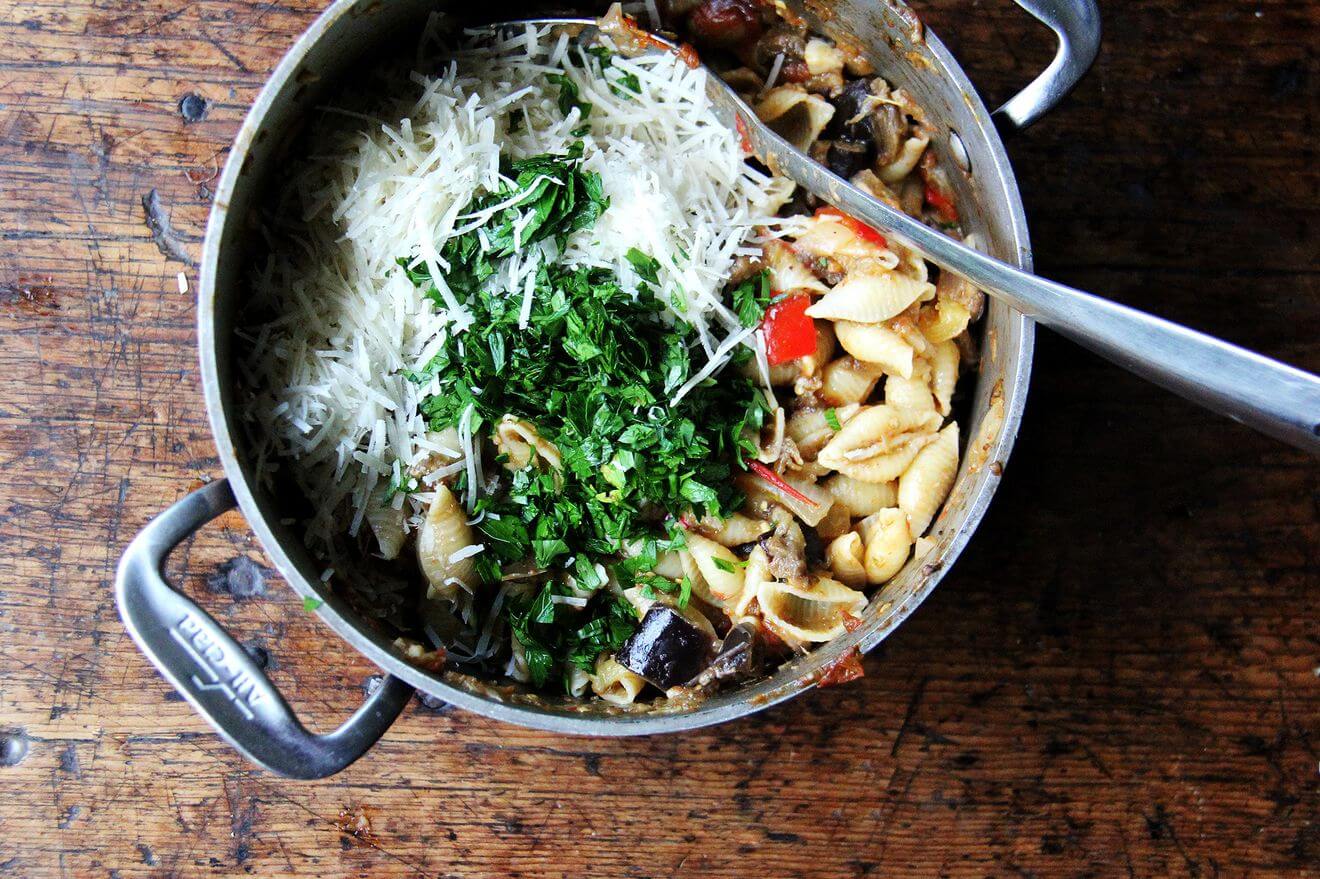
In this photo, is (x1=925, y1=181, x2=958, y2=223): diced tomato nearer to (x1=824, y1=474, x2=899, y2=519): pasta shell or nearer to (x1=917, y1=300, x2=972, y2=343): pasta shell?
(x1=917, y1=300, x2=972, y2=343): pasta shell

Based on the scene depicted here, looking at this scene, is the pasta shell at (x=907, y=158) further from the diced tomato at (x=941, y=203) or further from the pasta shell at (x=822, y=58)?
the pasta shell at (x=822, y=58)

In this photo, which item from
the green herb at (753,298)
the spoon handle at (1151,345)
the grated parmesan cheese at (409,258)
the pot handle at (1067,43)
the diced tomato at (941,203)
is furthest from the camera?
the diced tomato at (941,203)

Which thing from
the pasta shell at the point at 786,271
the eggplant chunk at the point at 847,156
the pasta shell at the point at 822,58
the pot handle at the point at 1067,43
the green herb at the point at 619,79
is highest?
the pot handle at the point at 1067,43

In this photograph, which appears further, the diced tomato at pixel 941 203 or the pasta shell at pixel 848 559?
the diced tomato at pixel 941 203

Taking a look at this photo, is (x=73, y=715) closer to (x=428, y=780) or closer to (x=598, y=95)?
(x=428, y=780)

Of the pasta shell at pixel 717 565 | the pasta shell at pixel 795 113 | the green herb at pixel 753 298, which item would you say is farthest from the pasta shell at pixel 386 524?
the pasta shell at pixel 795 113

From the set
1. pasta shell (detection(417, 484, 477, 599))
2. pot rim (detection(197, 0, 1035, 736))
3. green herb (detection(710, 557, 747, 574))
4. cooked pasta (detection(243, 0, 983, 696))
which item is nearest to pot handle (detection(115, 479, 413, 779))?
pot rim (detection(197, 0, 1035, 736))

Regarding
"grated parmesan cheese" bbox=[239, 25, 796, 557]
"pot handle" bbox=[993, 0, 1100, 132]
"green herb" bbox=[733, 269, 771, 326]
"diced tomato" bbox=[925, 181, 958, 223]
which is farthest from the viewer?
"diced tomato" bbox=[925, 181, 958, 223]
